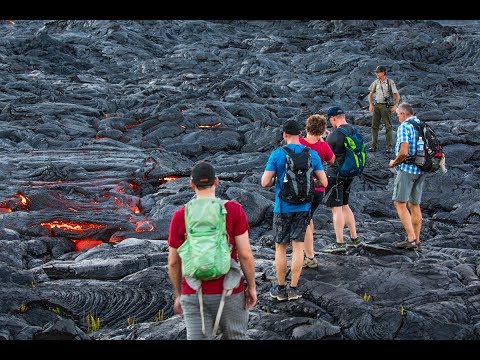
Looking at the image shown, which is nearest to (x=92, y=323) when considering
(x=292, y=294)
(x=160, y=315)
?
(x=160, y=315)

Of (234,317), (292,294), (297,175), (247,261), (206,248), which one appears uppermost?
(297,175)

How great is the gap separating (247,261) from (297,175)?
104 inches

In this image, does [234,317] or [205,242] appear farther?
[234,317]

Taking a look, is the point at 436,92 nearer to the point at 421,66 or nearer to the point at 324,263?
the point at 421,66

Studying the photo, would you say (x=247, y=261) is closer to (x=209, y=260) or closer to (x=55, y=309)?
(x=209, y=260)

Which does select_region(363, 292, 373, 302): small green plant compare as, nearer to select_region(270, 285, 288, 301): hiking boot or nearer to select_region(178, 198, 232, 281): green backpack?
select_region(270, 285, 288, 301): hiking boot

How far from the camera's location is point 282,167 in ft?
28.6

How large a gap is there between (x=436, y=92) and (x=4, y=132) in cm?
2289

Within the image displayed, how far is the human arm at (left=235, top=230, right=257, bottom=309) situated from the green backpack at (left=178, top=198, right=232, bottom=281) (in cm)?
15

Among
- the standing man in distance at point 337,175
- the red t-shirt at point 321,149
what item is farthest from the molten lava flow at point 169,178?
the red t-shirt at point 321,149

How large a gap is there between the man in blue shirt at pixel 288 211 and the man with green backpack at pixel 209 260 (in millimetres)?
2479

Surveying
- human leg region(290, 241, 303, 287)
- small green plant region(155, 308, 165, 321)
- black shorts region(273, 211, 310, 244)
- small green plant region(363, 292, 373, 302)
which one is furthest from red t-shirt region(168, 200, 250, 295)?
small green plant region(363, 292, 373, 302)
